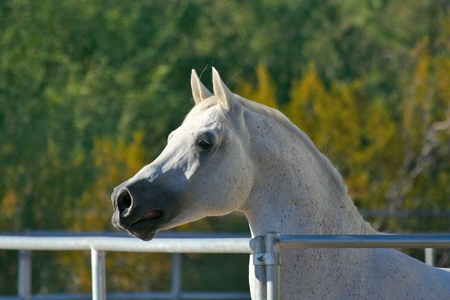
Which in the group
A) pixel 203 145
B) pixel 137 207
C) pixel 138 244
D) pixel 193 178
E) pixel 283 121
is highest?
pixel 283 121

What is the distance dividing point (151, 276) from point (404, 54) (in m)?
13.0

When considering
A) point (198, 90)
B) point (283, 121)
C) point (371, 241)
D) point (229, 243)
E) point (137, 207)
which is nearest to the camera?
point (371, 241)

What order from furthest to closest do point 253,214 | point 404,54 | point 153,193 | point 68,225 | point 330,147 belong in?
point 404,54, point 330,147, point 68,225, point 253,214, point 153,193

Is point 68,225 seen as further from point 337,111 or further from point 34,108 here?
point 337,111

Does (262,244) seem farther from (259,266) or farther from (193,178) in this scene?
(193,178)

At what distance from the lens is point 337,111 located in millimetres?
14141

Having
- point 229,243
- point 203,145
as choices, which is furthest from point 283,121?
point 229,243

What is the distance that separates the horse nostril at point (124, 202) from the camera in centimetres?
265

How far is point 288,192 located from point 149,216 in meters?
0.53

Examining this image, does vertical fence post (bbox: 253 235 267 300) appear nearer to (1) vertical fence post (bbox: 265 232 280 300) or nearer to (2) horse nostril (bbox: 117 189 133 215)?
→ (1) vertical fence post (bbox: 265 232 280 300)

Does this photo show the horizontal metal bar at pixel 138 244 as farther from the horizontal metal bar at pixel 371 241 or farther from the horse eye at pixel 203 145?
the horse eye at pixel 203 145

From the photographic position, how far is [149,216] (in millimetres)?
2699

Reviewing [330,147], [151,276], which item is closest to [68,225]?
[151,276]

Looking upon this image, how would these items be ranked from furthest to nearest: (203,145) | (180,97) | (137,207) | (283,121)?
(180,97), (283,121), (203,145), (137,207)
